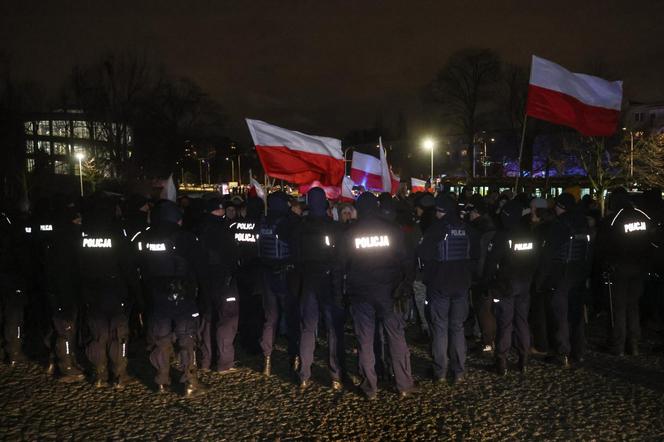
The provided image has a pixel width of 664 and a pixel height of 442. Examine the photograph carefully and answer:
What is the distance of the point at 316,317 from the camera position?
6270mm

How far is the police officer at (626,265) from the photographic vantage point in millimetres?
7055

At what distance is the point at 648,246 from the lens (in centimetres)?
714

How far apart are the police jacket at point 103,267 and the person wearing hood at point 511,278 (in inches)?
174

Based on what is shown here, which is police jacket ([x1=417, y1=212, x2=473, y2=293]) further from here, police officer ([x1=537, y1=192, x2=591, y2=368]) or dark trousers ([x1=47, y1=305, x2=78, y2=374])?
dark trousers ([x1=47, y1=305, x2=78, y2=374])

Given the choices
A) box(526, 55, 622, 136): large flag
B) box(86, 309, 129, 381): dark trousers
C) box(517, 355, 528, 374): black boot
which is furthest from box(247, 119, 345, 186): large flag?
box(517, 355, 528, 374): black boot

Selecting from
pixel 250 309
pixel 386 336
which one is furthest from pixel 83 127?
pixel 386 336

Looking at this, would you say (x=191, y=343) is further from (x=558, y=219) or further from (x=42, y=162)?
(x=42, y=162)

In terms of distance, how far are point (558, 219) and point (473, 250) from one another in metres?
1.17

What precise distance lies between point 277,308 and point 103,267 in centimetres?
223

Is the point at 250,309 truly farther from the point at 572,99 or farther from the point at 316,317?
the point at 572,99

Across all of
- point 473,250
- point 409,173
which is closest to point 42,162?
point 473,250

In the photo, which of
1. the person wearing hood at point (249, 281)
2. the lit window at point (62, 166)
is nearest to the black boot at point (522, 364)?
the person wearing hood at point (249, 281)

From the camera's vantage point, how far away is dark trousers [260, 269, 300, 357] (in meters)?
6.60

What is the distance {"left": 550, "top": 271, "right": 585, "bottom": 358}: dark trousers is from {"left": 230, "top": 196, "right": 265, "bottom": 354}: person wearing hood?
12.8ft
